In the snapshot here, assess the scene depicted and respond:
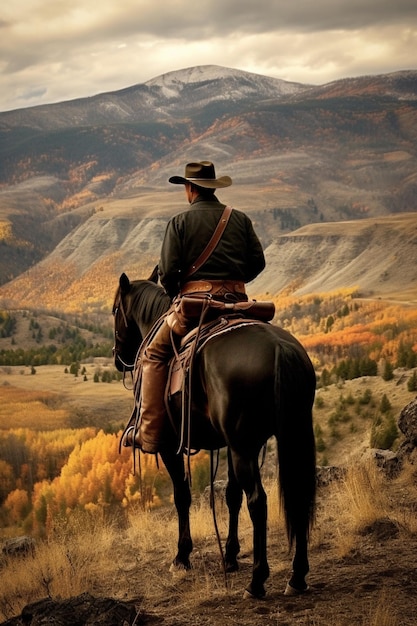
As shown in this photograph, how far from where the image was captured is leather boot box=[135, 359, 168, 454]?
7.05 meters

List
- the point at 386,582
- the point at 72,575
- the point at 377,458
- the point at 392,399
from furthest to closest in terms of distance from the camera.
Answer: the point at 392,399
the point at 377,458
the point at 72,575
the point at 386,582

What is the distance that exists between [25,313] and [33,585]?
8800 cm

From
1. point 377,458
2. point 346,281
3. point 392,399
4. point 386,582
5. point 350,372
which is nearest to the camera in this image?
point 386,582

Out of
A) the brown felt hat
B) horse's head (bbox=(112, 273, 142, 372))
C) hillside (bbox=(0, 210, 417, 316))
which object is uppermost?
the brown felt hat

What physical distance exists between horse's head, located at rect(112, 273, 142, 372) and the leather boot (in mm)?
1204

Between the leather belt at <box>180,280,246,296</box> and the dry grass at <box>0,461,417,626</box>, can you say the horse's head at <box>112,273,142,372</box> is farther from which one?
the dry grass at <box>0,461,417,626</box>

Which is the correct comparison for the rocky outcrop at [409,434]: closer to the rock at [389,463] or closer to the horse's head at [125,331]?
the rock at [389,463]

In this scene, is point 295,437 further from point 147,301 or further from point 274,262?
point 274,262

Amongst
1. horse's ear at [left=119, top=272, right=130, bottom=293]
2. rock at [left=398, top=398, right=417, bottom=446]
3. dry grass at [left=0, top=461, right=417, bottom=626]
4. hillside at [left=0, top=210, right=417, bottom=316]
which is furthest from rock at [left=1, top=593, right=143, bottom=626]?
hillside at [left=0, top=210, right=417, bottom=316]

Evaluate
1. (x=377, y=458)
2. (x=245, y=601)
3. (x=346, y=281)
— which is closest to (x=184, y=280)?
(x=245, y=601)

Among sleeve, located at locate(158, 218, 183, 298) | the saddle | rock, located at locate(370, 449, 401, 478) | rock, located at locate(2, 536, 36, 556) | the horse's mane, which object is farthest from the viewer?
rock, located at locate(370, 449, 401, 478)

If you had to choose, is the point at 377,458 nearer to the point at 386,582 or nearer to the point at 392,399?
the point at 386,582

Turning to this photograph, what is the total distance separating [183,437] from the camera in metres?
6.62

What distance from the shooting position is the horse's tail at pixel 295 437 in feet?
18.6
